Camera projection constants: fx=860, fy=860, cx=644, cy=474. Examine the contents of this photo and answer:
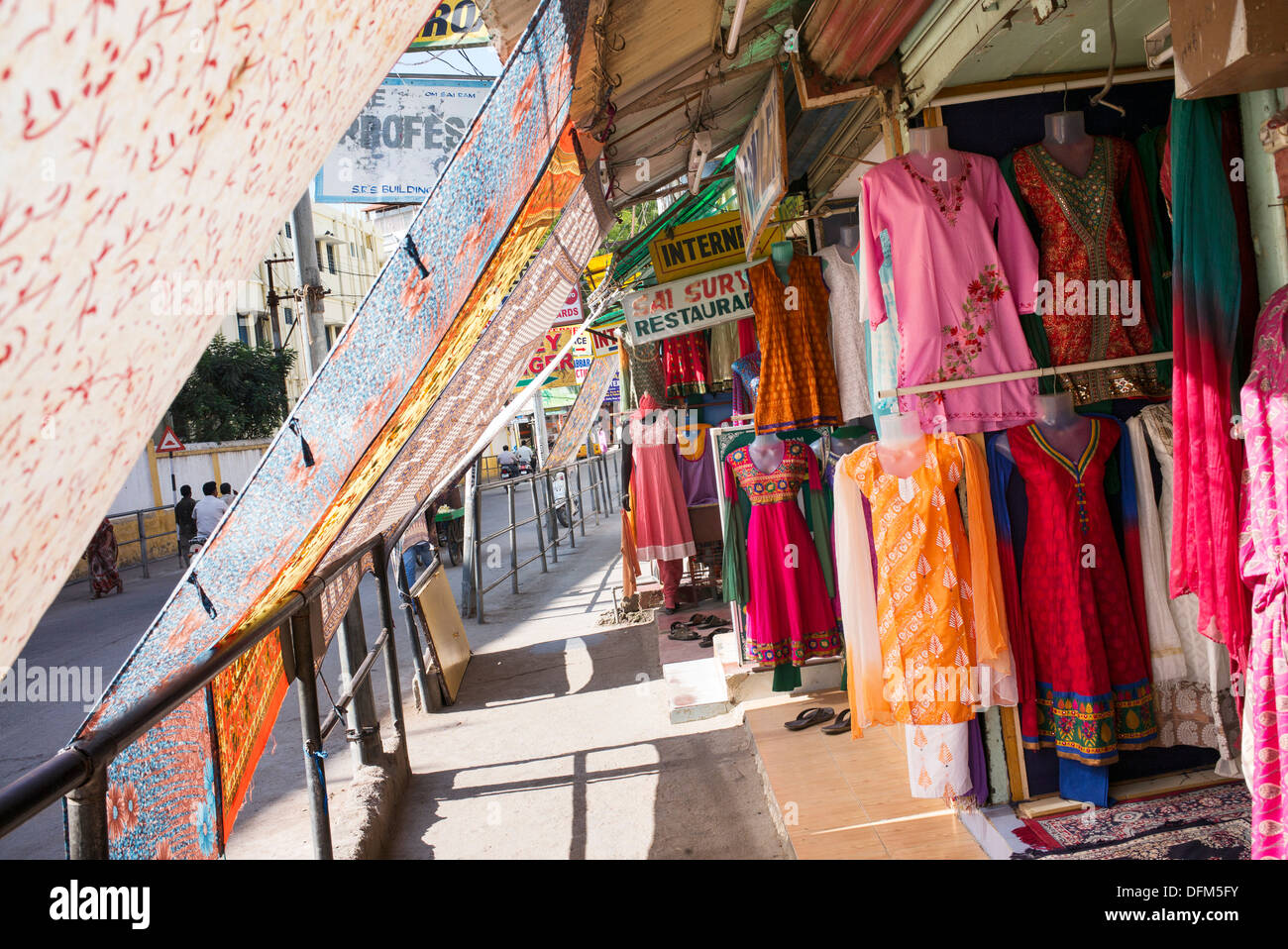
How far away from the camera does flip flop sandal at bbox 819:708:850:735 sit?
4.17m

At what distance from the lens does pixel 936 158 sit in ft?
9.63

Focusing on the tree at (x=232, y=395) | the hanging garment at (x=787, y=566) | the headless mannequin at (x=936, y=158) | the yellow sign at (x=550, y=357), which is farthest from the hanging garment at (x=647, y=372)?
the tree at (x=232, y=395)

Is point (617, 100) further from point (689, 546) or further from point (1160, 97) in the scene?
point (689, 546)

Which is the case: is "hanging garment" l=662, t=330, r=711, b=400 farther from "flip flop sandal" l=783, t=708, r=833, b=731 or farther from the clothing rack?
the clothing rack

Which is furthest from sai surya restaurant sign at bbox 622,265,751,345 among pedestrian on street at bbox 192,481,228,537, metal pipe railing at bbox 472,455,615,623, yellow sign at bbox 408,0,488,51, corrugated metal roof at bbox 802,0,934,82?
pedestrian on street at bbox 192,481,228,537

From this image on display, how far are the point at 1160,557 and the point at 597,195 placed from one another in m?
2.44

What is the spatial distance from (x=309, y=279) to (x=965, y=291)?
166 inches

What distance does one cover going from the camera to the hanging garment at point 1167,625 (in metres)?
2.85

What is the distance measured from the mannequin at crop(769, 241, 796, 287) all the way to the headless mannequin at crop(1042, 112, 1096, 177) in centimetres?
162

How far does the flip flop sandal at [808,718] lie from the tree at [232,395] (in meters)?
19.4

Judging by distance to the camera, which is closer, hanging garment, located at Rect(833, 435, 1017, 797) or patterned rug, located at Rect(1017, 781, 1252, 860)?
patterned rug, located at Rect(1017, 781, 1252, 860)

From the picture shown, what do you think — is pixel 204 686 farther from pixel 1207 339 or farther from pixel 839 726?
pixel 839 726

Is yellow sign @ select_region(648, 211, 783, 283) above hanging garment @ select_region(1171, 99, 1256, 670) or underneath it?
above
